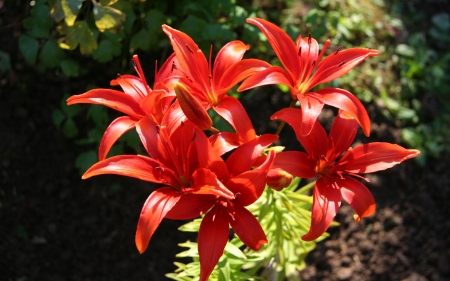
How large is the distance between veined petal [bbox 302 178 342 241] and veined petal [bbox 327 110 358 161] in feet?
0.35

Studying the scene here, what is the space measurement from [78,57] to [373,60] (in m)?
1.63

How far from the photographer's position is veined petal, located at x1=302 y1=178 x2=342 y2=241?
4.22 ft

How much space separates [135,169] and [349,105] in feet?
1.94

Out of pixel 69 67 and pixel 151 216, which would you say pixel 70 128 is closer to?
pixel 69 67

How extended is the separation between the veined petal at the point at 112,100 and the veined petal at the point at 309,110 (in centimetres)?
45

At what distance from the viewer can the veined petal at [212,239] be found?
1242 mm

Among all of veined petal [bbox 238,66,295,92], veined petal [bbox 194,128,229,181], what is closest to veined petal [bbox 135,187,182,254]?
veined petal [bbox 194,128,229,181]

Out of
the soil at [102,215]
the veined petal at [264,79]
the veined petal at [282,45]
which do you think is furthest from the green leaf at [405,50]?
the veined petal at [264,79]

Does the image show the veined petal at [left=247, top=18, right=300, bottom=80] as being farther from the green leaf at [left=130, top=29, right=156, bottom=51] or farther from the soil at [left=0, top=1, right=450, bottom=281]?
the soil at [left=0, top=1, right=450, bottom=281]

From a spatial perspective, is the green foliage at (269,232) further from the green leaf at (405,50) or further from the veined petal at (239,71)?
the green leaf at (405,50)

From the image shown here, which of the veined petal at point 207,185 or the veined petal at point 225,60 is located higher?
the veined petal at point 225,60

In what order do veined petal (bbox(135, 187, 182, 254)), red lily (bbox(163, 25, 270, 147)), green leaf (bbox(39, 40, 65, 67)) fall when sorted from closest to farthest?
veined petal (bbox(135, 187, 182, 254)) → red lily (bbox(163, 25, 270, 147)) → green leaf (bbox(39, 40, 65, 67))

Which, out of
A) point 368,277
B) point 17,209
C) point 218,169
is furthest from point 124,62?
point 368,277

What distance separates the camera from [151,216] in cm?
120
